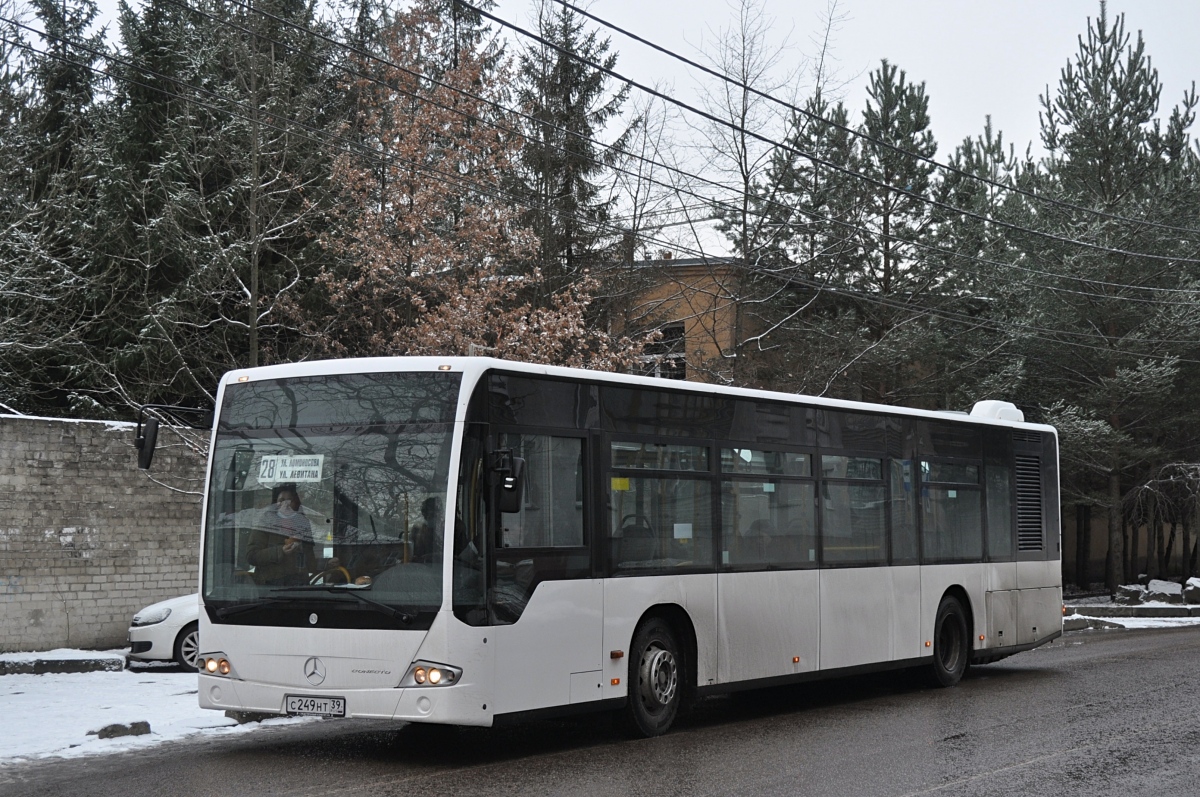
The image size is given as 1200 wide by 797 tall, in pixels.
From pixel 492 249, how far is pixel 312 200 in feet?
11.2

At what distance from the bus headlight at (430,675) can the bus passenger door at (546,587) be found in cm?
38

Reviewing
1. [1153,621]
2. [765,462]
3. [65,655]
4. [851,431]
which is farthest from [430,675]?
[1153,621]

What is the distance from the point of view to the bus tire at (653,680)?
1072 centimetres

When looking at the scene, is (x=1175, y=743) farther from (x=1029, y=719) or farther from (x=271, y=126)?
(x=271, y=126)

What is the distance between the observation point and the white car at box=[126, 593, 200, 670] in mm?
16203

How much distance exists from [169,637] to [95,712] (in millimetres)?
3874

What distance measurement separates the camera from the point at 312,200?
939 inches

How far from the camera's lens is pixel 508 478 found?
933cm

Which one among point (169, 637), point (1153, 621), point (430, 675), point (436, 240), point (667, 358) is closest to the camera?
point (430, 675)

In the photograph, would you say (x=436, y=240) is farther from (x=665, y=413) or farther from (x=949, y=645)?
(x=665, y=413)

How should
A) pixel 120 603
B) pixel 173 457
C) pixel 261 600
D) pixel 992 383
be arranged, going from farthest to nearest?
pixel 992 383, pixel 173 457, pixel 120 603, pixel 261 600

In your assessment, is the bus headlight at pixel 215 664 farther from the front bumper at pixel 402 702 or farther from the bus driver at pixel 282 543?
the bus driver at pixel 282 543

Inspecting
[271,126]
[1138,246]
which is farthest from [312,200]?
[1138,246]

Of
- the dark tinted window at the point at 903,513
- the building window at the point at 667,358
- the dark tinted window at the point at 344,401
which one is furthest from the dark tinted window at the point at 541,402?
the building window at the point at 667,358
